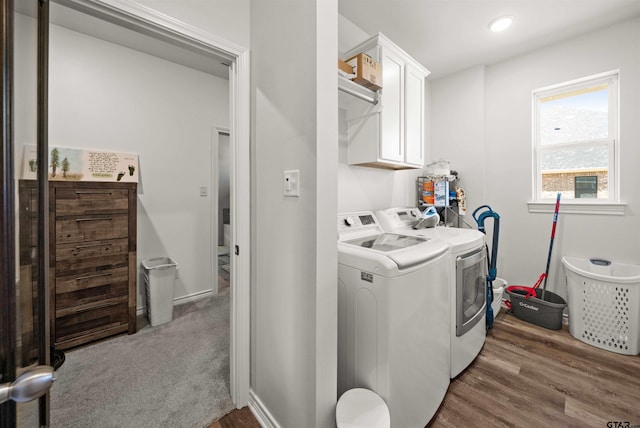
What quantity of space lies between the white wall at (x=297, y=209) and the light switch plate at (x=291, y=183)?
0.03 metres

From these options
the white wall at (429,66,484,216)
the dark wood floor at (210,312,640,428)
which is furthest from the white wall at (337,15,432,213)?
the dark wood floor at (210,312,640,428)

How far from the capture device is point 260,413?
142 centimetres

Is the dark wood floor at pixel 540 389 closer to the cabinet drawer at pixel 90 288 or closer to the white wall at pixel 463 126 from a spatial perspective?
the white wall at pixel 463 126

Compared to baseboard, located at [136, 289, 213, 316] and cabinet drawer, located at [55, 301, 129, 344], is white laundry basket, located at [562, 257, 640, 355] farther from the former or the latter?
cabinet drawer, located at [55, 301, 129, 344]

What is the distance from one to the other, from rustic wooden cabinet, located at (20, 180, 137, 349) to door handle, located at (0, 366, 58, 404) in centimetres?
218

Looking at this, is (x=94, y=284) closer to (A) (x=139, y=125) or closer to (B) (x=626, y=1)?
(A) (x=139, y=125)

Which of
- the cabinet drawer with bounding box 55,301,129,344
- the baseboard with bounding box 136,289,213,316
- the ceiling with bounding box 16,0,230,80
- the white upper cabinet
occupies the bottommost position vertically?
the baseboard with bounding box 136,289,213,316

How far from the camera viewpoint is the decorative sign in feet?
7.11

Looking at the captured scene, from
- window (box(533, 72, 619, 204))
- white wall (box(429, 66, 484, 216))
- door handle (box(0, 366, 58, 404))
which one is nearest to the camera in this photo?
door handle (box(0, 366, 58, 404))

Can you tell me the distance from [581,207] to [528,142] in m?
0.78

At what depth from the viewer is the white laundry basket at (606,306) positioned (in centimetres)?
196

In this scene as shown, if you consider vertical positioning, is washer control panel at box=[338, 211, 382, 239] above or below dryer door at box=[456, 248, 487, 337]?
above

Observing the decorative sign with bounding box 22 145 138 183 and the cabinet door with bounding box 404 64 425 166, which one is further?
the cabinet door with bounding box 404 64 425 166

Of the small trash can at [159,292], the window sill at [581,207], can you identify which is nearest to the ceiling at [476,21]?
the window sill at [581,207]
